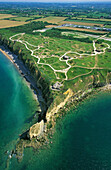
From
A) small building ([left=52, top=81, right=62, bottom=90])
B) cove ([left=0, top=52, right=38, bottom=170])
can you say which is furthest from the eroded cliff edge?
cove ([left=0, top=52, right=38, bottom=170])

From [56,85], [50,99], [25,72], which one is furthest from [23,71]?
[50,99]

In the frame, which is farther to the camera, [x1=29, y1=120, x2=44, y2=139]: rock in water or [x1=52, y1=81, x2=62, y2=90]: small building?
[x1=52, y1=81, x2=62, y2=90]: small building

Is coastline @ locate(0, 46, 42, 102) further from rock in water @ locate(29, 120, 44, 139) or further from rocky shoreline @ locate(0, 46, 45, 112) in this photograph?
rock in water @ locate(29, 120, 44, 139)

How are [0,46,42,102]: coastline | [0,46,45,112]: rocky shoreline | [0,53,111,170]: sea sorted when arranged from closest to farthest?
[0,53,111,170]: sea
[0,46,45,112]: rocky shoreline
[0,46,42,102]: coastline

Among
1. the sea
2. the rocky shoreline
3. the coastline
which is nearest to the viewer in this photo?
the sea

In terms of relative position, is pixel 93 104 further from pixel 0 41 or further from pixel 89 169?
pixel 0 41

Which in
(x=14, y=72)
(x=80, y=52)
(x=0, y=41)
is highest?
(x=0, y=41)

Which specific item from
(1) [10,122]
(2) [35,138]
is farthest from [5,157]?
(1) [10,122]

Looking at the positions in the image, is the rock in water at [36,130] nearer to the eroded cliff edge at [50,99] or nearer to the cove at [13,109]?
the eroded cliff edge at [50,99]

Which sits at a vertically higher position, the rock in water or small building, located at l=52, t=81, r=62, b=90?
small building, located at l=52, t=81, r=62, b=90
